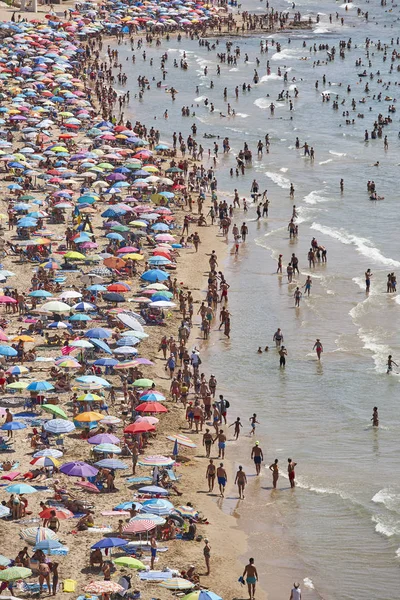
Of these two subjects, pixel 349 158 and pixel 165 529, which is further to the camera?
pixel 349 158

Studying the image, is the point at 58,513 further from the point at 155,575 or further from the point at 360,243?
the point at 360,243

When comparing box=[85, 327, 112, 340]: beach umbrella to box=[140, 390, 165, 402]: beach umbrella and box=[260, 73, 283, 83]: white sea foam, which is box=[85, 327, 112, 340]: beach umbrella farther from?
box=[260, 73, 283, 83]: white sea foam

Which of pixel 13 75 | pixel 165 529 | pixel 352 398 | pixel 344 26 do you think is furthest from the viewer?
pixel 344 26

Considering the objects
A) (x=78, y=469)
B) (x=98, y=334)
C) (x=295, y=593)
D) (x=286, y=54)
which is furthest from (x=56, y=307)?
(x=286, y=54)

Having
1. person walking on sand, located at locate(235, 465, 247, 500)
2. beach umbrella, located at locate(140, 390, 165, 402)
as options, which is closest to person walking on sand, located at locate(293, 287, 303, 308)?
beach umbrella, located at locate(140, 390, 165, 402)

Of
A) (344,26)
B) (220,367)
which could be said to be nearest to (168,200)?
(220,367)

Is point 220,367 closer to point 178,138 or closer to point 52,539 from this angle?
point 52,539

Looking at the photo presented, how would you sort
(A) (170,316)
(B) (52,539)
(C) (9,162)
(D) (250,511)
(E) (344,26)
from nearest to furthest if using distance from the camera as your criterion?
(B) (52,539) → (D) (250,511) → (A) (170,316) → (C) (9,162) → (E) (344,26)
